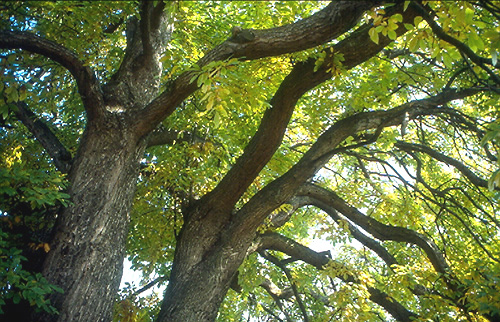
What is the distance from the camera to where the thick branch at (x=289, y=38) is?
3.50 m

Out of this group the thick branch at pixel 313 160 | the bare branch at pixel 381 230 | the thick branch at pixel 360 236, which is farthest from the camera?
the thick branch at pixel 360 236

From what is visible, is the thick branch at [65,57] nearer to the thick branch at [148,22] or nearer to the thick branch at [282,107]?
the thick branch at [148,22]

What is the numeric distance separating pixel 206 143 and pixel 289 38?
211cm

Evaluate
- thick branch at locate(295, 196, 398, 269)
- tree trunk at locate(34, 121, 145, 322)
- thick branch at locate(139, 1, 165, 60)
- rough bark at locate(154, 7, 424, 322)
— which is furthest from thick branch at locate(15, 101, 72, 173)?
thick branch at locate(295, 196, 398, 269)

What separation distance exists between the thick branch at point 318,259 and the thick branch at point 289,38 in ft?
9.12

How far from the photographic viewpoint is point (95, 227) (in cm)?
382

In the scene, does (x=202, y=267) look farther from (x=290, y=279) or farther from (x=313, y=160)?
(x=290, y=279)

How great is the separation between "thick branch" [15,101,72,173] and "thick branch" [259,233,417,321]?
111 inches

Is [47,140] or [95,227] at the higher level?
[47,140]

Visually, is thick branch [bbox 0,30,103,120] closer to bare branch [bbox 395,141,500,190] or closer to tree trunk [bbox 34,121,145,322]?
tree trunk [bbox 34,121,145,322]

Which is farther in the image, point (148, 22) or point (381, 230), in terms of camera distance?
point (381, 230)

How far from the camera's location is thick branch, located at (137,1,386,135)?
350cm

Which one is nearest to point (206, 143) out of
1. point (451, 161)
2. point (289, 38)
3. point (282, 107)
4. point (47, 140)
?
point (282, 107)

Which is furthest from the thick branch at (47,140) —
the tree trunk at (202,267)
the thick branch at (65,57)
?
the tree trunk at (202,267)
